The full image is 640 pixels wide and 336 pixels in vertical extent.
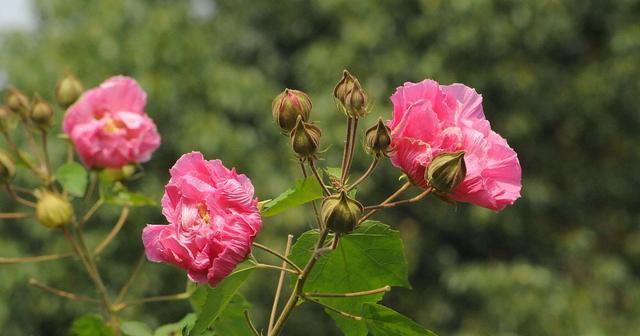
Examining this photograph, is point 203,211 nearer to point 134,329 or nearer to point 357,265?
point 357,265

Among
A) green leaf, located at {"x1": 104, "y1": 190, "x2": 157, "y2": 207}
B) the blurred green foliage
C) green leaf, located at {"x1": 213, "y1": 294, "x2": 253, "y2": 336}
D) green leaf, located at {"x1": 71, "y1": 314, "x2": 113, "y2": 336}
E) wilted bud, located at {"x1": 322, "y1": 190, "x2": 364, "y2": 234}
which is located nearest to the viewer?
wilted bud, located at {"x1": 322, "y1": 190, "x2": 364, "y2": 234}

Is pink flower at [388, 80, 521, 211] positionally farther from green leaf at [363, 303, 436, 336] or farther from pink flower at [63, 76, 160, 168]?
pink flower at [63, 76, 160, 168]

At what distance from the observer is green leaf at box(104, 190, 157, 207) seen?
1.33m

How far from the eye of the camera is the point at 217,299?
91 centimetres

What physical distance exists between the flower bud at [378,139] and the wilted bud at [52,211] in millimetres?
520

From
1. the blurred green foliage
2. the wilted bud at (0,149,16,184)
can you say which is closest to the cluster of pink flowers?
the wilted bud at (0,149,16,184)

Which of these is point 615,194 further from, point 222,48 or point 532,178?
point 222,48

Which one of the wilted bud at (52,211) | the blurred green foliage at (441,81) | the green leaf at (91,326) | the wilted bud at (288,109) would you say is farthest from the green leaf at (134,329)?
the blurred green foliage at (441,81)

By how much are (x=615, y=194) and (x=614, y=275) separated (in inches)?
39.3

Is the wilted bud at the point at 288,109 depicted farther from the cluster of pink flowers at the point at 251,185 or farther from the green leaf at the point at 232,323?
the green leaf at the point at 232,323

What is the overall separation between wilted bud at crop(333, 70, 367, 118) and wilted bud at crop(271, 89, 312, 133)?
3cm

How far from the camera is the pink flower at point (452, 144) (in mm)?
896

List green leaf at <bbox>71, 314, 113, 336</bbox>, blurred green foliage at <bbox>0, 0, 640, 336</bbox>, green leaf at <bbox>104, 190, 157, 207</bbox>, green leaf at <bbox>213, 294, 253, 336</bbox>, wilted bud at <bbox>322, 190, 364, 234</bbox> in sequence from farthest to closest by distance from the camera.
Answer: blurred green foliage at <bbox>0, 0, 640, 336</bbox> < green leaf at <bbox>104, 190, 157, 207</bbox> < green leaf at <bbox>71, 314, 113, 336</bbox> < green leaf at <bbox>213, 294, 253, 336</bbox> < wilted bud at <bbox>322, 190, 364, 234</bbox>

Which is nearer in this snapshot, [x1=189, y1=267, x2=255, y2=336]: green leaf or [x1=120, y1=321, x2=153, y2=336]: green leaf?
[x1=189, y1=267, x2=255, y2=336]: green leaf
